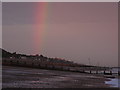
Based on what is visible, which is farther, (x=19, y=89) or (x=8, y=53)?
(x=8, y=53)

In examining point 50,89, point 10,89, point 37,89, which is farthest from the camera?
point 50,89

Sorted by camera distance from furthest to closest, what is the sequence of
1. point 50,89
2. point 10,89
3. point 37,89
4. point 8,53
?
point 8,53 → point 50,89 → point 37,89 → point 10,89

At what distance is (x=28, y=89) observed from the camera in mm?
17266

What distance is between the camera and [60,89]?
1897cm

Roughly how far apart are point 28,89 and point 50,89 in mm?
1959

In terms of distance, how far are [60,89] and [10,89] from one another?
4.05 m

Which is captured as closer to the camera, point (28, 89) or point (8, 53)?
point (28, 89)

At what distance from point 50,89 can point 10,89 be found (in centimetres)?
332

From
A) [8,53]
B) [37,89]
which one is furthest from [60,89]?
[8,53]

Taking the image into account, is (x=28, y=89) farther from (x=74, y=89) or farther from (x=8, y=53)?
(x=8, y=53)

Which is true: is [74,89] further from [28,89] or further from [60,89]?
[28,89]

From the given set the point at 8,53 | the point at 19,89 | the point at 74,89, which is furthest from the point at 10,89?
the point at 8,53

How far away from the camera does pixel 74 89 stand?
771 inches

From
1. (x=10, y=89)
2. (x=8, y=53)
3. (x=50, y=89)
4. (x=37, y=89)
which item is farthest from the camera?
(x=8, y=53)
